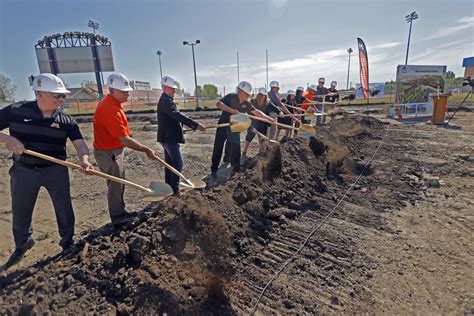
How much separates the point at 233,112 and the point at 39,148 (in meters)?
3.09

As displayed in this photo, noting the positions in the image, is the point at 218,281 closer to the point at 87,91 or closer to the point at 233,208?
the point at 233,208

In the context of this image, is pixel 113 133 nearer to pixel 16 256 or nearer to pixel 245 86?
pixel 16 256

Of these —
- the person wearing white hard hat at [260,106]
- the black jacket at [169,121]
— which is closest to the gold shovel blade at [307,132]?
the person wearing white hard hat at [260,106]

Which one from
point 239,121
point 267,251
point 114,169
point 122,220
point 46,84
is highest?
point 46,84

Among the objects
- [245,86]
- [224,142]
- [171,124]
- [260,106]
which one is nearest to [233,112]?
[245,86]

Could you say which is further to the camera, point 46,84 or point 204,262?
point 204,262

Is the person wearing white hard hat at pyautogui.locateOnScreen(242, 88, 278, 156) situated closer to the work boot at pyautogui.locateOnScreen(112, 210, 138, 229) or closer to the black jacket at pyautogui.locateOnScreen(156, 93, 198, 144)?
the black jacket at pyautogui.locateOnScreen(156, 93, 198, 144)

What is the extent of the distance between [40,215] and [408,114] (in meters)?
17.9

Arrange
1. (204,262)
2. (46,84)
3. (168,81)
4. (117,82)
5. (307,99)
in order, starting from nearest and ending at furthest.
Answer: (46,84) → (204,262) → (117,82) → (168,81) → (307,99)

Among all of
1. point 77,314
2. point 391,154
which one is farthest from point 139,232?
point 391,154

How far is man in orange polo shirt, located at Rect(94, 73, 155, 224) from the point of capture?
2.78 m

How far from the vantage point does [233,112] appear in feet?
15.7

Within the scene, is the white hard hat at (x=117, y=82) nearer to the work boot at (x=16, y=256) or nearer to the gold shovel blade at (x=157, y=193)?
the gold shovel blade at (x=157, y=193)

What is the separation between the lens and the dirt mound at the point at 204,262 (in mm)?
1987
